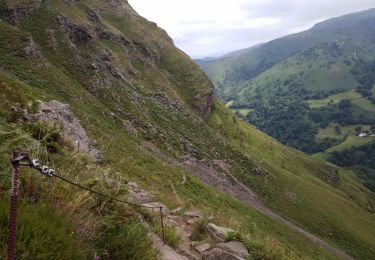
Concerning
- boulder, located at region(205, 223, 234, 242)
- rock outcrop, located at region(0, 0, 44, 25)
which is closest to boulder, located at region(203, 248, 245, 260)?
boulder, located at region(205, 223, 234, 242)

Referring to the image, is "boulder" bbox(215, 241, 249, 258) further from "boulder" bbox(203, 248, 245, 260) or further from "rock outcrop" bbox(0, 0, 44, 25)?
"rock outcrop" bbox(0, 0, 44, 25)

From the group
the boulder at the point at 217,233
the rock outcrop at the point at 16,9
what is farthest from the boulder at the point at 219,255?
the rock outcrop at the point at 16,9

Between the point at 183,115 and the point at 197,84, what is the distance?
787 inches

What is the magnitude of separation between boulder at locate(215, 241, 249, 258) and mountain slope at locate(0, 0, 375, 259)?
323 millimetres

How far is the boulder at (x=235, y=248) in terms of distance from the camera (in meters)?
11.4

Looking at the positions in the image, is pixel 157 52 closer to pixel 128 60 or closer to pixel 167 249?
pixel 128 60

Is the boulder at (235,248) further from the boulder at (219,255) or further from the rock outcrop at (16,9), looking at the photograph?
the rock outcrop at (16,9)

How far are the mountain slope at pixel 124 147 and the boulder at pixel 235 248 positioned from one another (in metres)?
0.32

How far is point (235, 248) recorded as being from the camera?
38.5 ft

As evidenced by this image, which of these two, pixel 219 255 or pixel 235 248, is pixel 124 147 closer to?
pixel 235 248

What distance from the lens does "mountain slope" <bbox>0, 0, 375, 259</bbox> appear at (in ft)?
23.2

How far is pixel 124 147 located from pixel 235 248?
29078 millimetres

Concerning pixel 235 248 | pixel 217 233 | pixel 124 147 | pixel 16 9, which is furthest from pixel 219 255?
pixel 16 9

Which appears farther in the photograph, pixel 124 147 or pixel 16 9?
pixel 16 9
